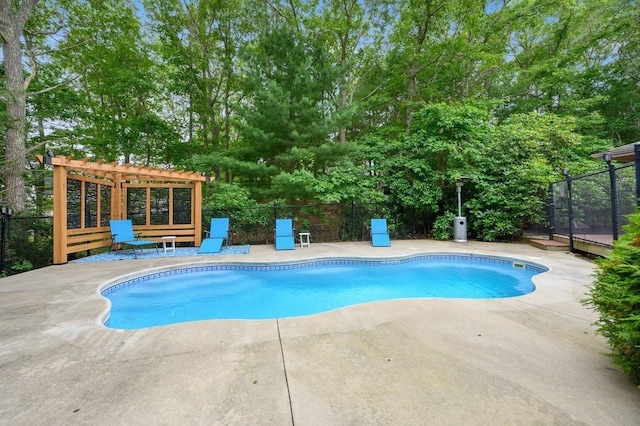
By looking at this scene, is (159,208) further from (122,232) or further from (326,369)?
(326,369)

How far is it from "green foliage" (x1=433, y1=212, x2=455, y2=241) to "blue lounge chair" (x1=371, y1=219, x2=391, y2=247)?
2029mm

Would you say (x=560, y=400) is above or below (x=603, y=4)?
below

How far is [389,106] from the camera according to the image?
14.5 metres

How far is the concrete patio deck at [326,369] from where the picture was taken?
148cm

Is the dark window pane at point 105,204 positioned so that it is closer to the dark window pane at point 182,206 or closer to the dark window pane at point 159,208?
the dark window pane at point 159,208

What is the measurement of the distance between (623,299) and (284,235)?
703cm

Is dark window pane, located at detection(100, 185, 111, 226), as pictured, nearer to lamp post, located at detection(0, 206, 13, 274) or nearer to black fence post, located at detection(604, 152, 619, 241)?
lamp post, located at detection(0, 206, 13, 274)

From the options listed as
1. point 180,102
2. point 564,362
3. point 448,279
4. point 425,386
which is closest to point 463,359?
point 425,386

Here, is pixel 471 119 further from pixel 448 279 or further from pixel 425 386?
pixel 425 386

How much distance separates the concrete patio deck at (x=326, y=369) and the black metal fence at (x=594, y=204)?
4.17m

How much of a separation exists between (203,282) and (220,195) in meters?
4.06

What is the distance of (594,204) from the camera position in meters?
6.38

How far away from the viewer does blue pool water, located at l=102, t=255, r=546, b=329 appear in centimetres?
412

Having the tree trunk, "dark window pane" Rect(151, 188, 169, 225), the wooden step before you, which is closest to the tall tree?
the tree trunk
